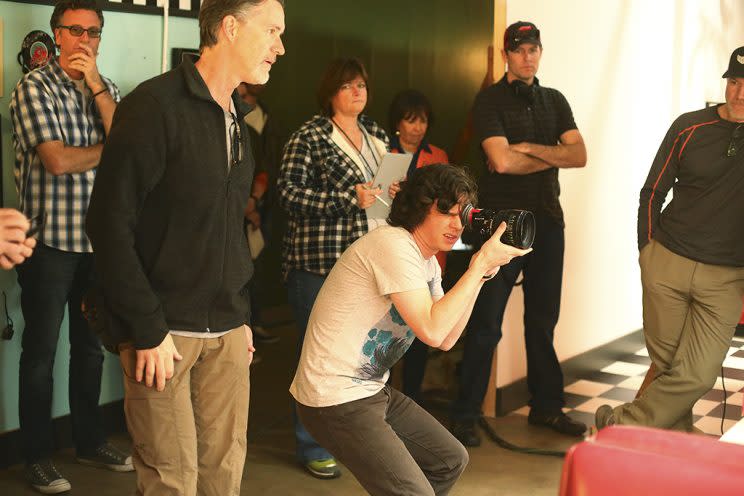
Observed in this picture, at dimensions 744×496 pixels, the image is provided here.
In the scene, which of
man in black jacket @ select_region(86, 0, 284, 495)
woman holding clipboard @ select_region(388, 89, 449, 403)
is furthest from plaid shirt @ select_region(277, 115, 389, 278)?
man in black jacket @ select_region(86, 0, 284, 495)

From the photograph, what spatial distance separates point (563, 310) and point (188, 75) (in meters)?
3.21

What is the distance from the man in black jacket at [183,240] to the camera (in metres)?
1.93

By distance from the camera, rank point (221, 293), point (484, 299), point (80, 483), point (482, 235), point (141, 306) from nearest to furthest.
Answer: point (141, 306) → point (221, 293) → point (482, 235) → point (80, 483) → point (484, 299)

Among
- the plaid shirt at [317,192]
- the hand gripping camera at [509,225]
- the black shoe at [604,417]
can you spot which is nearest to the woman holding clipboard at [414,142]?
the plaid shirt at [317,192]

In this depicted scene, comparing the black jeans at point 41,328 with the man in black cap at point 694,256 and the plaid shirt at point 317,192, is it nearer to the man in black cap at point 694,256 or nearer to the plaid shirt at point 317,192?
the plaid shirt at point 317,192

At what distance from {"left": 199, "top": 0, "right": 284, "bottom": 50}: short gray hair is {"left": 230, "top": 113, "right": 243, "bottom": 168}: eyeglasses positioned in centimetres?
19

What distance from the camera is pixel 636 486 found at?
1.15m

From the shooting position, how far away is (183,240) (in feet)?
6.61

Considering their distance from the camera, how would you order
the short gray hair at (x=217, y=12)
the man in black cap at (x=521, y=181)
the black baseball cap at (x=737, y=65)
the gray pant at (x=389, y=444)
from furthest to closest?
the man in black cap at (x=521, y=181)
the black baseball cap at (x=737, y=65)
the gray pant at (x=389, y=444)
the short gray hair at (x=217, y=12)

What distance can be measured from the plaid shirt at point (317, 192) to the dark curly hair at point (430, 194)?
1.03 metres

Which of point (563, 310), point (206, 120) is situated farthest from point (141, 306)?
point (563, 310)

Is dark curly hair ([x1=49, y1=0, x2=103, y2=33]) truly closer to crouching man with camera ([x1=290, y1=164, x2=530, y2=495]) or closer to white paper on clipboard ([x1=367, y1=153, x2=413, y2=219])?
white paper on clipboard ([x1=367, y1=153, x2=413, y2=219])

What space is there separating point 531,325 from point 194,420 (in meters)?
2.21

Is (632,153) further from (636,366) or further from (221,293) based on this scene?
(221,293)
